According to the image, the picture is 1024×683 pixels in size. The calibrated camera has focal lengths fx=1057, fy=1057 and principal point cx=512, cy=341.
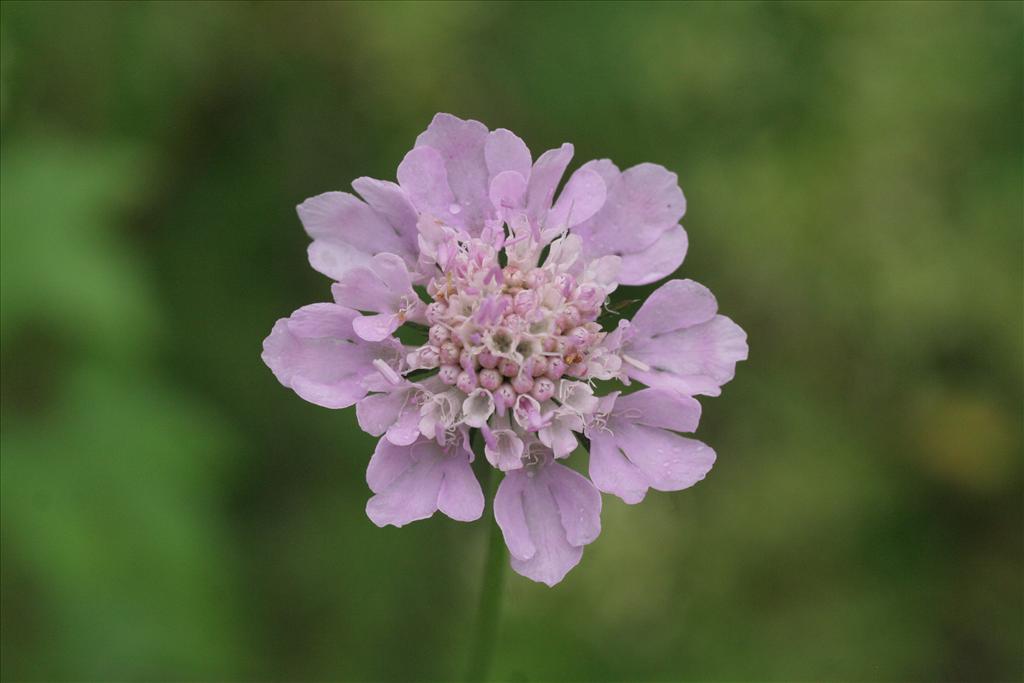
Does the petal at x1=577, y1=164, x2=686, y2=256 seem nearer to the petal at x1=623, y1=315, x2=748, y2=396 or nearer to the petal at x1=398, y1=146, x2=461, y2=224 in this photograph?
the petal at x1=623, y1=315, x2=748, y2=396

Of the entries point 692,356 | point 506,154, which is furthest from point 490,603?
point 506,154

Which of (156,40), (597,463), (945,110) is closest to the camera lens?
(597,463)

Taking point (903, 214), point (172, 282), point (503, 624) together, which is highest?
point (903, 214)

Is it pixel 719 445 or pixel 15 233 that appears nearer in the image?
pixel 15 233

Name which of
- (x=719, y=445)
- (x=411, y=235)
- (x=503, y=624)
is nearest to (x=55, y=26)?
(x=411, y=235)

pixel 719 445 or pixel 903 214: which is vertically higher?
pixel 903 214

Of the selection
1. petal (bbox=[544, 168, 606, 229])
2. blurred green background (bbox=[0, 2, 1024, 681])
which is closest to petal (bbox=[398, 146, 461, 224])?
petal (bbox=[544, 168, 606, 229])

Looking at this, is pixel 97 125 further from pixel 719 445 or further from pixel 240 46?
pixel 719 445
